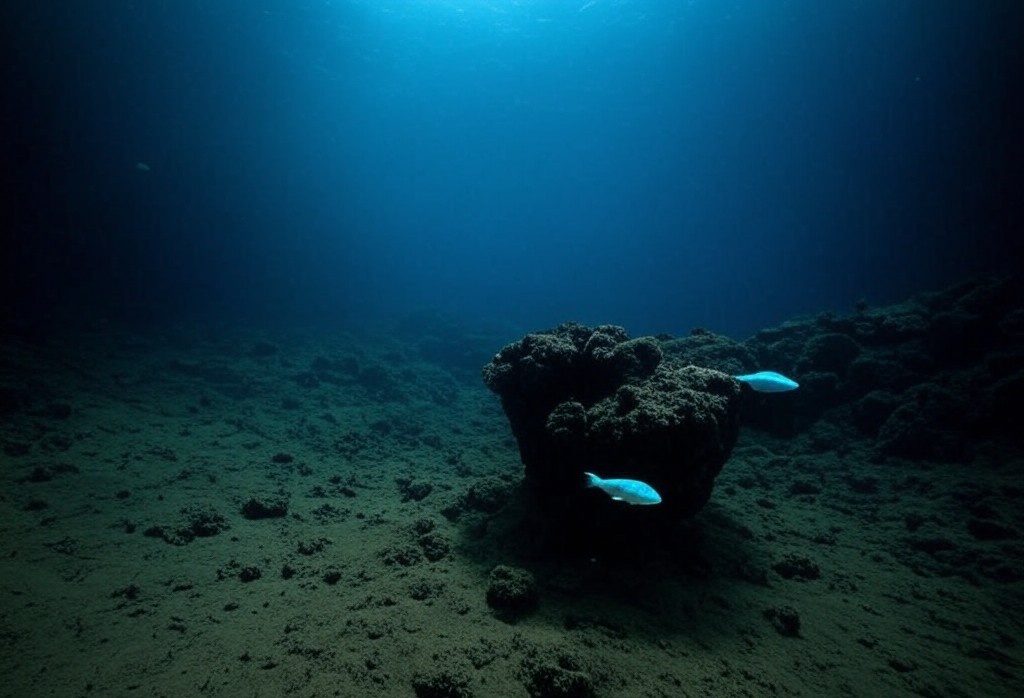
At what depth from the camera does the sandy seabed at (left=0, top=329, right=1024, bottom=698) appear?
4395 millimetres

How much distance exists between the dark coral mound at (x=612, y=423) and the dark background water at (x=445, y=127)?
23787mm

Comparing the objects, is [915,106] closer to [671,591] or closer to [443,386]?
[443,386]

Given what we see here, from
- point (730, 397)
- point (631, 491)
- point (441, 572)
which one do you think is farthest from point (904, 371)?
point (441, 572)

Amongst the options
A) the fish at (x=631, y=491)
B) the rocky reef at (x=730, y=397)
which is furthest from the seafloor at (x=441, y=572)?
the fish at (x=631, y=491)

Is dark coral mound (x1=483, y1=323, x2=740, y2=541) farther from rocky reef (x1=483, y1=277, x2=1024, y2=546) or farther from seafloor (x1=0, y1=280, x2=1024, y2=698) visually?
seafloor (x1=0, y1=280, x2=1024, y2=698)

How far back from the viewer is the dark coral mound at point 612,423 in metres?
5.77

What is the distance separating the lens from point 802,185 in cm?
8438

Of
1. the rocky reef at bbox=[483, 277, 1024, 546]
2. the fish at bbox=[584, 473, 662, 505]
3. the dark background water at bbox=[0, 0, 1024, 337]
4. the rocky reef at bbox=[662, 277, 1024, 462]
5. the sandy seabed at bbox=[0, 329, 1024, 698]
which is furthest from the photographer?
the dark background water at bbox=[0, 0, 1024, 337]

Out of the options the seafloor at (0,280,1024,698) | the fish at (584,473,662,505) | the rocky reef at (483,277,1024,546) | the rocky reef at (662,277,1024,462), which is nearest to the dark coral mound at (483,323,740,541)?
the rocky reef at (483,277,1024,546)

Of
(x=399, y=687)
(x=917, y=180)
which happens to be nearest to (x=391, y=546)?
(x=399, y=687)

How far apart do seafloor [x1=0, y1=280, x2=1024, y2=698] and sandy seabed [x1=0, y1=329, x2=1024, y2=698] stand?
3 centimetres

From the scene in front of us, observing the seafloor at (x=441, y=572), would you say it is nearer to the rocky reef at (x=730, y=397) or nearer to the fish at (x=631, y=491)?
the rocky reef at (x=730, y=397)

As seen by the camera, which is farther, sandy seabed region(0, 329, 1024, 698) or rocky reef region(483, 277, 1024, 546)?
rocky reef region(483, 277, 1024, 546)

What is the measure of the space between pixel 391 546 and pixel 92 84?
46.9m
